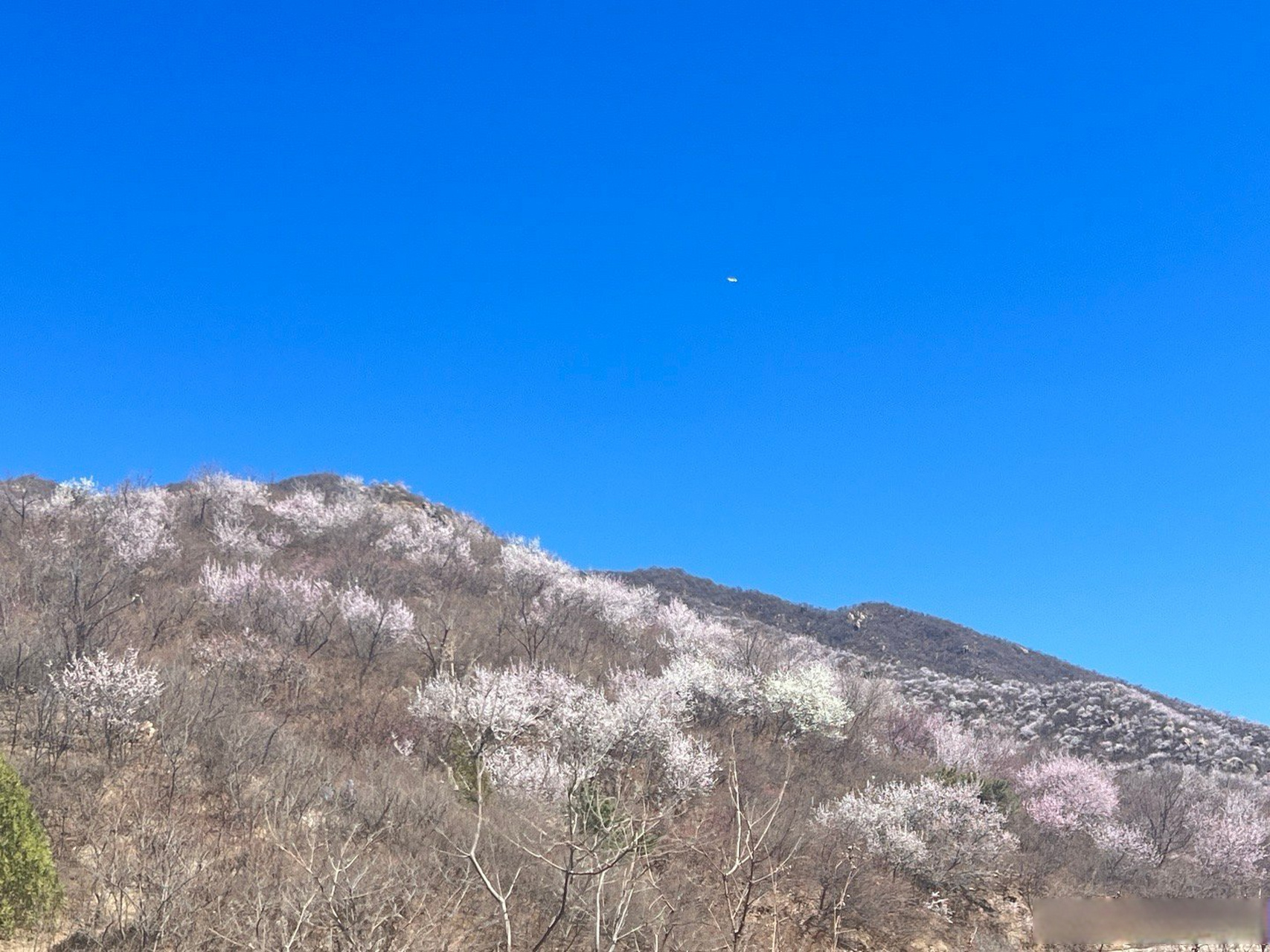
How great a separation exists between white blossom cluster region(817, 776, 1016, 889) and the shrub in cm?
1587

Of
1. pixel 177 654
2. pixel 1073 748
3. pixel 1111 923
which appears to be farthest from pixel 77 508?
pixel 1073 748

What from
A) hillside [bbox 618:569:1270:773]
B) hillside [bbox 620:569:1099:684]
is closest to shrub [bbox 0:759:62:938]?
hillside [bbox 618:569:1270:773]

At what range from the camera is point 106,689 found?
1420 cm

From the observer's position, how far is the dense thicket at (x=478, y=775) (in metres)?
9.33

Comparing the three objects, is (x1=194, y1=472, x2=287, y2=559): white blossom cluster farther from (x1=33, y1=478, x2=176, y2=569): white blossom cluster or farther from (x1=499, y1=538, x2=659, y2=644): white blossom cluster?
(x1=499, y1=538, x2=659, y2=644): white blossom cluster

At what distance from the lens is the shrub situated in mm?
7891

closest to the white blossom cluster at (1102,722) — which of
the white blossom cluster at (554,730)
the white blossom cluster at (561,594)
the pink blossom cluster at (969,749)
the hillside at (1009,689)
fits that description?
the hillside at (1009,689)

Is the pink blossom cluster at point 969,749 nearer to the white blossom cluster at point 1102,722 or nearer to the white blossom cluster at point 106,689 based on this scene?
the white blossom cluster at point 1102,722

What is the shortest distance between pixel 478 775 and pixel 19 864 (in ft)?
19.6

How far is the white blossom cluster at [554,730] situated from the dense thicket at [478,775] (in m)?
0.11

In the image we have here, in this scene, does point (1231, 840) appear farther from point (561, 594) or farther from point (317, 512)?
point (317, 512)

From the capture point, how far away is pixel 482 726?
18562mm

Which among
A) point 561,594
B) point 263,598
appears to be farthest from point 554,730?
point 561,594

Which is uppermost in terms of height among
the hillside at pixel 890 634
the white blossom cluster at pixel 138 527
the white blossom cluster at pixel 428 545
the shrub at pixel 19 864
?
the hillside at pixel 890 634
